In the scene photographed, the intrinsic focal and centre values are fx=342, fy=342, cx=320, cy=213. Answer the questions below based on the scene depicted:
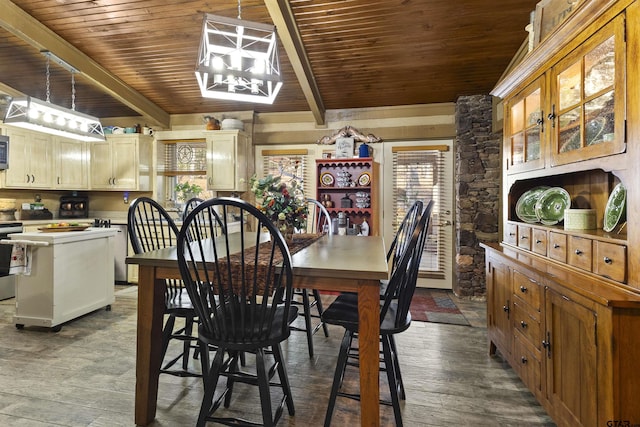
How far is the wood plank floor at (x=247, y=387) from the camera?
1.83 m

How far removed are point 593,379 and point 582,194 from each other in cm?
126

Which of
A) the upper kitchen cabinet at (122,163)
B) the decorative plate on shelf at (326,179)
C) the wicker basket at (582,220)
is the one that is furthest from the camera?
the upper kitchen cabinet at (122,163)

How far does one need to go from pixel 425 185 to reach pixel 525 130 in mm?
2306

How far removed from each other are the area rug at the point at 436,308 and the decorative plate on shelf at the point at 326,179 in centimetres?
184

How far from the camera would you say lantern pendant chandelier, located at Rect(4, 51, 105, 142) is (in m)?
3.11

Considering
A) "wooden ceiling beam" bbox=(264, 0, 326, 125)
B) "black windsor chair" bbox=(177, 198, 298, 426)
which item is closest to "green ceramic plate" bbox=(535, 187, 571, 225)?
"black windsor chair" bbox=(177, 198, 298, 426)

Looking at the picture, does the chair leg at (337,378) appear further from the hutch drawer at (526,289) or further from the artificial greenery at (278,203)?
the hutch drawer at (526,289)

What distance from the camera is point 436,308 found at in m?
3.75

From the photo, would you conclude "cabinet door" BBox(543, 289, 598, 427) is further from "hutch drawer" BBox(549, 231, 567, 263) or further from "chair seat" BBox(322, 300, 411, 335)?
"chair seat" BBox(322, 300, 411, 335)

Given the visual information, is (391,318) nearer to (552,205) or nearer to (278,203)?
(278,203)

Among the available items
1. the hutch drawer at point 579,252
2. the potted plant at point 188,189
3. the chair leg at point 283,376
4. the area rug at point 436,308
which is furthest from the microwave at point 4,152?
the hutch drawer at point 579,252

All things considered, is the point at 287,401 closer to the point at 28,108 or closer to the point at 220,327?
the point at 220,327

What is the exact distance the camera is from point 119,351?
8.55 feet

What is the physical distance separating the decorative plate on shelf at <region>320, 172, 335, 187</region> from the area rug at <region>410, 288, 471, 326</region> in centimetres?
184
